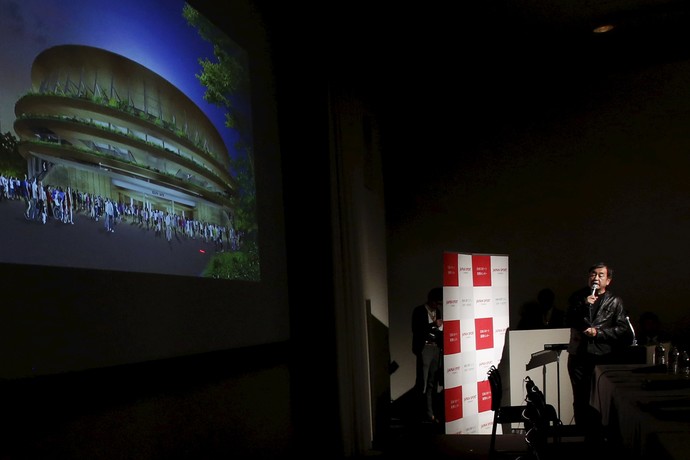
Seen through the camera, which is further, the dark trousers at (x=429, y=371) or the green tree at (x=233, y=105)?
the dark trousers at (x=429, y=371)

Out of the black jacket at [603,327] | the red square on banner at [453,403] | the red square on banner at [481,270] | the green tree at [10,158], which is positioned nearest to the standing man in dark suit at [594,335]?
the black jacket at [603,327]

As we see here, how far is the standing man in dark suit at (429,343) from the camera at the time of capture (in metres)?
7.00

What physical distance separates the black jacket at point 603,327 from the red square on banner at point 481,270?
95 centimetres

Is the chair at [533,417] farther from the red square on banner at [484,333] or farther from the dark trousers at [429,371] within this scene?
the dark trousers at [429,371]

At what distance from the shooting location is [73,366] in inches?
101

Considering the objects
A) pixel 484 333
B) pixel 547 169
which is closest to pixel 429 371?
pixel 484 333

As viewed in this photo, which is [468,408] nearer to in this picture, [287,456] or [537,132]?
[287,456]

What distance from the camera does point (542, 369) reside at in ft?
20.0

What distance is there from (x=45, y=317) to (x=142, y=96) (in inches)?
49.8

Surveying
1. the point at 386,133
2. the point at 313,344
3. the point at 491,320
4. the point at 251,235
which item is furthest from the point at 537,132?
the point at 251,235

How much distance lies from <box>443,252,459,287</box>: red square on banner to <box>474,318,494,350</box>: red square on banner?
0.62 m

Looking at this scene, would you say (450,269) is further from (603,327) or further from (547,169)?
(547,169)

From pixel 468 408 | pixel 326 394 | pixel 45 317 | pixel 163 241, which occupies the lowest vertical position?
pixel 468 408

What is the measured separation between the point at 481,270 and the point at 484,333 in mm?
637
